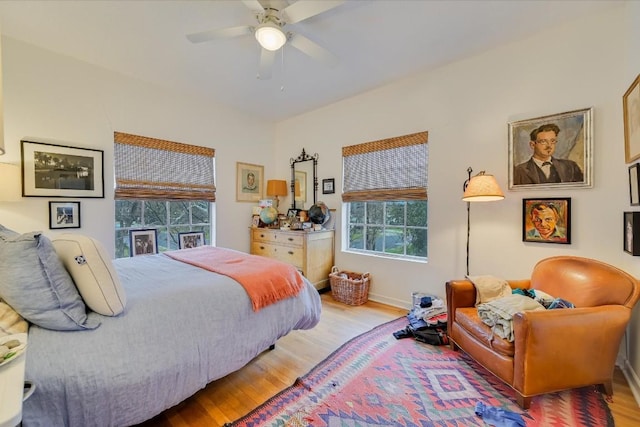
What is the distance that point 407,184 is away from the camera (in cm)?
312

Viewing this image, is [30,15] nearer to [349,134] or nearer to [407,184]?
[349,134]

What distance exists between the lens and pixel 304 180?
4113mm

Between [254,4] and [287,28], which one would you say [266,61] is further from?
[254,4]

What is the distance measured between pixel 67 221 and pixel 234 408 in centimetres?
242

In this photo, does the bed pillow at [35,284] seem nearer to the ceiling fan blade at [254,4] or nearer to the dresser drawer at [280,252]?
the ceiling fan blade at [254,4]

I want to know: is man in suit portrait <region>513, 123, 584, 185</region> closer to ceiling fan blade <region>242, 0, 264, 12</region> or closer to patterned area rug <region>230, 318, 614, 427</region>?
patterned area rug <region>230, 318, 614, 427</region>

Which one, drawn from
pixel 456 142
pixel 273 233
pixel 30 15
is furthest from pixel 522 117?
pixel 30 15

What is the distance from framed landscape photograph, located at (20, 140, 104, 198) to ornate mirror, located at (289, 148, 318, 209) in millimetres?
2337

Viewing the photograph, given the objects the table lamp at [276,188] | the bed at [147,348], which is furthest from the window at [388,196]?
the bed at [147,348]

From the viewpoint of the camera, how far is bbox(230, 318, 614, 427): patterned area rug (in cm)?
152

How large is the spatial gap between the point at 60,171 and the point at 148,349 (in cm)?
234

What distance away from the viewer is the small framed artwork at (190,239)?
3.42 meters

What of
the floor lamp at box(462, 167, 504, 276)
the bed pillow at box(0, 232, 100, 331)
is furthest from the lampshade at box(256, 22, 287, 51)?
the floor lamp at box(462, 167, 504, 276)

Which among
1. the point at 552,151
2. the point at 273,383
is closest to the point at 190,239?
the point at 273,383
